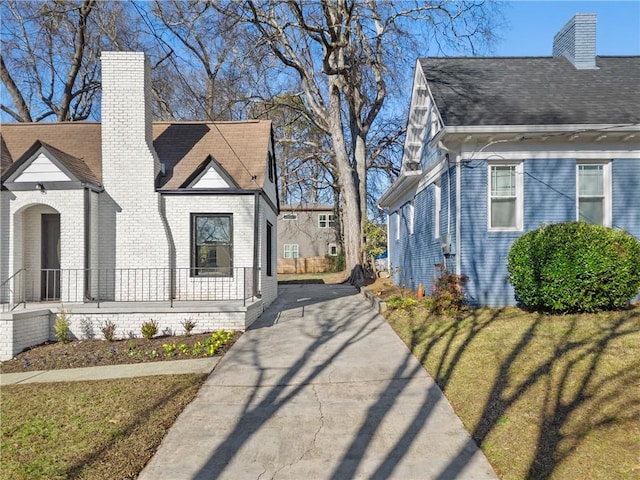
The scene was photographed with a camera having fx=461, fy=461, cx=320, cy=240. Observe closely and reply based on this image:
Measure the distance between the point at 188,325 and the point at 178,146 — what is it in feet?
17.8

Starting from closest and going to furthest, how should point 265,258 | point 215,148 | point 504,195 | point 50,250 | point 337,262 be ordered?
1. point 504,195
2. point 50,250
3. point 215,148
4. point 265,258
5. point 337,262

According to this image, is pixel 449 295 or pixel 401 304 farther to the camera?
pixel 401 304

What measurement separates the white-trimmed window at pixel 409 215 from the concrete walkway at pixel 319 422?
8.07m

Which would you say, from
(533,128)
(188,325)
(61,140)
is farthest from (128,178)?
(533,128)

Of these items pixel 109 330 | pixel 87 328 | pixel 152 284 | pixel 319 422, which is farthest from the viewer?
pixel 152 284

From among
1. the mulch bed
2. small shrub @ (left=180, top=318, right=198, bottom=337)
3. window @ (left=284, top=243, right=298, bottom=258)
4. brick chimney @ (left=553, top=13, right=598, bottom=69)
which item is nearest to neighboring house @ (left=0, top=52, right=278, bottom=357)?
small shrub @ (left=180, top=318, right=198, bottom=337)

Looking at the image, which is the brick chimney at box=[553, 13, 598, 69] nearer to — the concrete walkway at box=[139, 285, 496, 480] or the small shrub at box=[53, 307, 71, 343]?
the concrete walkway at box=[139, 285, 496, 480]

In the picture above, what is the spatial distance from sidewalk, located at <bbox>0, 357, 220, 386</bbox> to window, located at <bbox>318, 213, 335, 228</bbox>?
31977 mm

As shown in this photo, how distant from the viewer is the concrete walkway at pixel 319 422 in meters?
3.87

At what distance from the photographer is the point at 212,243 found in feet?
36.2

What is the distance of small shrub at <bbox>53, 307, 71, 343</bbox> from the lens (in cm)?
876

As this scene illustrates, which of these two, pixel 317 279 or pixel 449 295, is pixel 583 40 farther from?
pixel 317 279

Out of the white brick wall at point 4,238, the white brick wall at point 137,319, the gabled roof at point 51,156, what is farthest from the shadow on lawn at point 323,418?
the white brick wall at point 4,238

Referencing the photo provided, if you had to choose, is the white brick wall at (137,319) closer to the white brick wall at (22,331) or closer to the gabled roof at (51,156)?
the white brick wall at (22,331)
